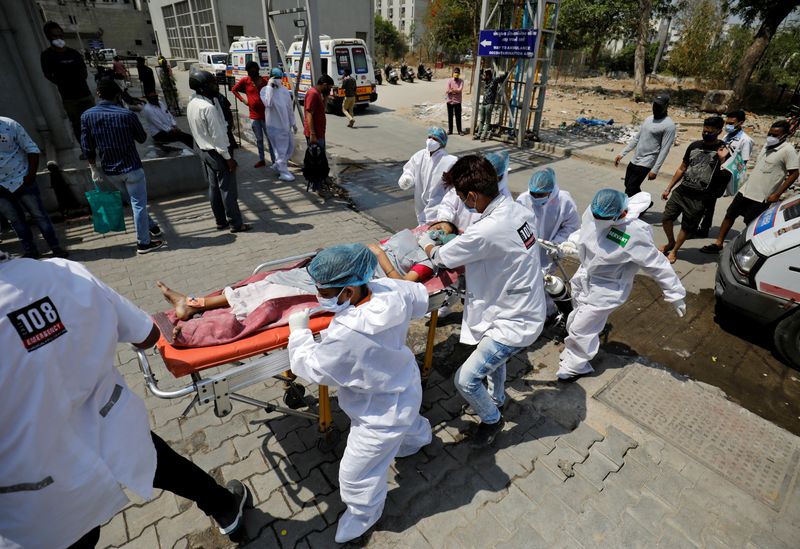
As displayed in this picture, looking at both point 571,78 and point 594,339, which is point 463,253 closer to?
point 594,339

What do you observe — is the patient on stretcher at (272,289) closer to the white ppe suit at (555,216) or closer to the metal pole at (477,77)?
the white ppe suit at (555,216)

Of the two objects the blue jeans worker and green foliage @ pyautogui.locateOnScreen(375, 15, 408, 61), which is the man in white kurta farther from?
green foliage @ pyautogui.locateOnScreen(375, 15, 408, 61)

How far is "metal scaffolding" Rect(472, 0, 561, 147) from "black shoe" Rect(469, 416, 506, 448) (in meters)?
9.98

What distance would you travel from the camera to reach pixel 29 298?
138cm

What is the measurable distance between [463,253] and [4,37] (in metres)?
10.5

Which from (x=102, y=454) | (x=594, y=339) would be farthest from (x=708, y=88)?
(x=102, y=454)

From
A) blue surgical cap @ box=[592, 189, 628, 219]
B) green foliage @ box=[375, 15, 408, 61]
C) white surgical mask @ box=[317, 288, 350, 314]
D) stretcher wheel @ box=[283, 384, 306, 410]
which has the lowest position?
stretcher wheel @ box=[283, 384, 306, 410]

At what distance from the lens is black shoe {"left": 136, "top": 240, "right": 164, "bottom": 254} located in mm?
5477

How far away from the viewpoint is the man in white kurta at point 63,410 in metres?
1.38

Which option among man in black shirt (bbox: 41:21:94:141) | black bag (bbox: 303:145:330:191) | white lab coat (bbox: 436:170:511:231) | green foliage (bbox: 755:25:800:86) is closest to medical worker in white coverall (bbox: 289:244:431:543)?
white lab coat (bbox: 436:170:511:231)

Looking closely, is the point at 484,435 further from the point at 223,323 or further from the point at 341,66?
the point at 341,66

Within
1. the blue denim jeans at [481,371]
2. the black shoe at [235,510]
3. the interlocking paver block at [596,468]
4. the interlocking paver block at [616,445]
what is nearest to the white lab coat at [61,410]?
the black shoe at [235,510]

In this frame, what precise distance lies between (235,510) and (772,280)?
15.5ft

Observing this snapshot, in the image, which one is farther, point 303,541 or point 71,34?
point 71,34
